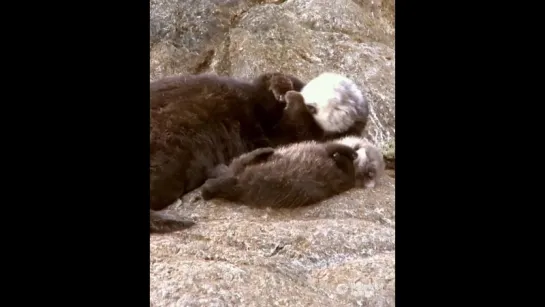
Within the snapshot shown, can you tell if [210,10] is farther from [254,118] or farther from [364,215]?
[364,215]

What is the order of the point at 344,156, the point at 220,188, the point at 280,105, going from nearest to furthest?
the point at 220,188 → the point at 344,156 → the point at 280,105

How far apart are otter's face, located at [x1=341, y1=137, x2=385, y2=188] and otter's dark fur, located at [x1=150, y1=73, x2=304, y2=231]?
0.40 metres

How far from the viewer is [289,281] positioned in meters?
1.89

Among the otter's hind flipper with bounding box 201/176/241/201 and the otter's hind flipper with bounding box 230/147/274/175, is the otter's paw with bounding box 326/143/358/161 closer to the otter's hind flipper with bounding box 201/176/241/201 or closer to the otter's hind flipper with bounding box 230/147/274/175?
the otter's hind flipper with bounding box 230/147/274/175

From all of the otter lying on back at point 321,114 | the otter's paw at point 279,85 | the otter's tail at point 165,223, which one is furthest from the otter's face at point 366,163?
the otter's tail at point 165,223

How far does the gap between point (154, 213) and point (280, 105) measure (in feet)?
3.31

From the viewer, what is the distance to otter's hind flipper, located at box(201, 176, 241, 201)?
255cm

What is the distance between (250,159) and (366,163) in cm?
58

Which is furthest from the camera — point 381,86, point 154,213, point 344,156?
point 381,86

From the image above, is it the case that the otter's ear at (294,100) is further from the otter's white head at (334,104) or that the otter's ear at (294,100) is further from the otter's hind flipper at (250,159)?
the otter's hind flipper at (250,159)

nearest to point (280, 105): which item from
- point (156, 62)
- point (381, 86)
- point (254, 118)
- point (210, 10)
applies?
point (254, 118)

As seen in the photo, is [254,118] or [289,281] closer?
[289,281]

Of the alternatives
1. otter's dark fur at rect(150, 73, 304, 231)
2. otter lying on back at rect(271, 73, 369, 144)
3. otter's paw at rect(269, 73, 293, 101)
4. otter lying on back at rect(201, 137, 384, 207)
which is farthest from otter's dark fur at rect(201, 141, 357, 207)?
otter's paw at rect(269, 73, 293, 101)

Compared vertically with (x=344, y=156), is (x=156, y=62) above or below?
above
